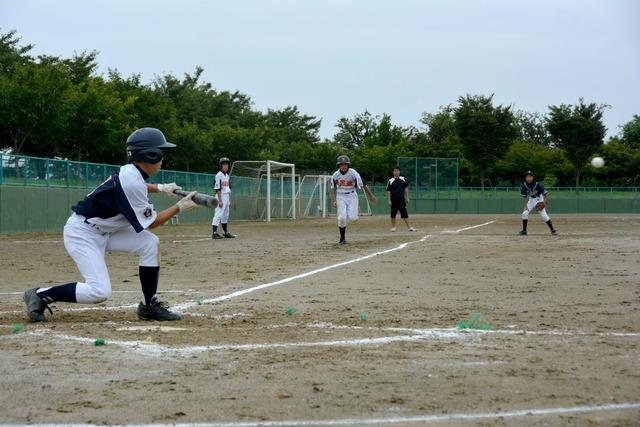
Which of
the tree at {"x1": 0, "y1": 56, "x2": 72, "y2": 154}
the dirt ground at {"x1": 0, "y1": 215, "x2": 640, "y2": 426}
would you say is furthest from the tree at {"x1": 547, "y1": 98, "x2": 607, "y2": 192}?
the dirt ground at {"x1": 0, "y1": 215, "x2": 640, "y2": 426}

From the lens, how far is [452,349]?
6.24m

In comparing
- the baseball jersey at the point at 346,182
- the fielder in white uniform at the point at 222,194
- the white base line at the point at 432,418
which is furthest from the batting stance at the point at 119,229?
the fielder in white uniform at the point at 222,194

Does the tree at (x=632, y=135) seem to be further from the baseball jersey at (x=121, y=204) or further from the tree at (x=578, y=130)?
the baseball jersey at (x=121, y=204)

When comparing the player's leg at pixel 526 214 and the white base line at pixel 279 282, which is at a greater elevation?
the player's leg at pixel 526 214

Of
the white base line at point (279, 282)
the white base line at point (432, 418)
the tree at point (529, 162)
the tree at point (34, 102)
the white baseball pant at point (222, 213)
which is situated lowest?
the white base line at point (279, 282)

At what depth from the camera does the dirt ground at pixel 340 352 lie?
4.59 m

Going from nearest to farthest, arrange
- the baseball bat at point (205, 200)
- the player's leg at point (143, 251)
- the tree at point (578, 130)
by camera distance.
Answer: the baseball bat at point (205, 200), the player's leg at point (143, 251), the tree at point (578, 130)

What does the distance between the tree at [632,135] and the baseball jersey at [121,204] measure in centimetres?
9104

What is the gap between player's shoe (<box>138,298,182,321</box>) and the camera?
7891 millimetres

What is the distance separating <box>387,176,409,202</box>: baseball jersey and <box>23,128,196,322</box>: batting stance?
2016 centimetres

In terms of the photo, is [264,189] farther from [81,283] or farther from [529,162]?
[529,162]

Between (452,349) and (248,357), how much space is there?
139cm

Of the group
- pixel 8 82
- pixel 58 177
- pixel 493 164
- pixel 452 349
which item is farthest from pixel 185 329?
pixel 493 164

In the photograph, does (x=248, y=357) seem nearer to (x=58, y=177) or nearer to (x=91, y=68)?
(x=58, y=177)
